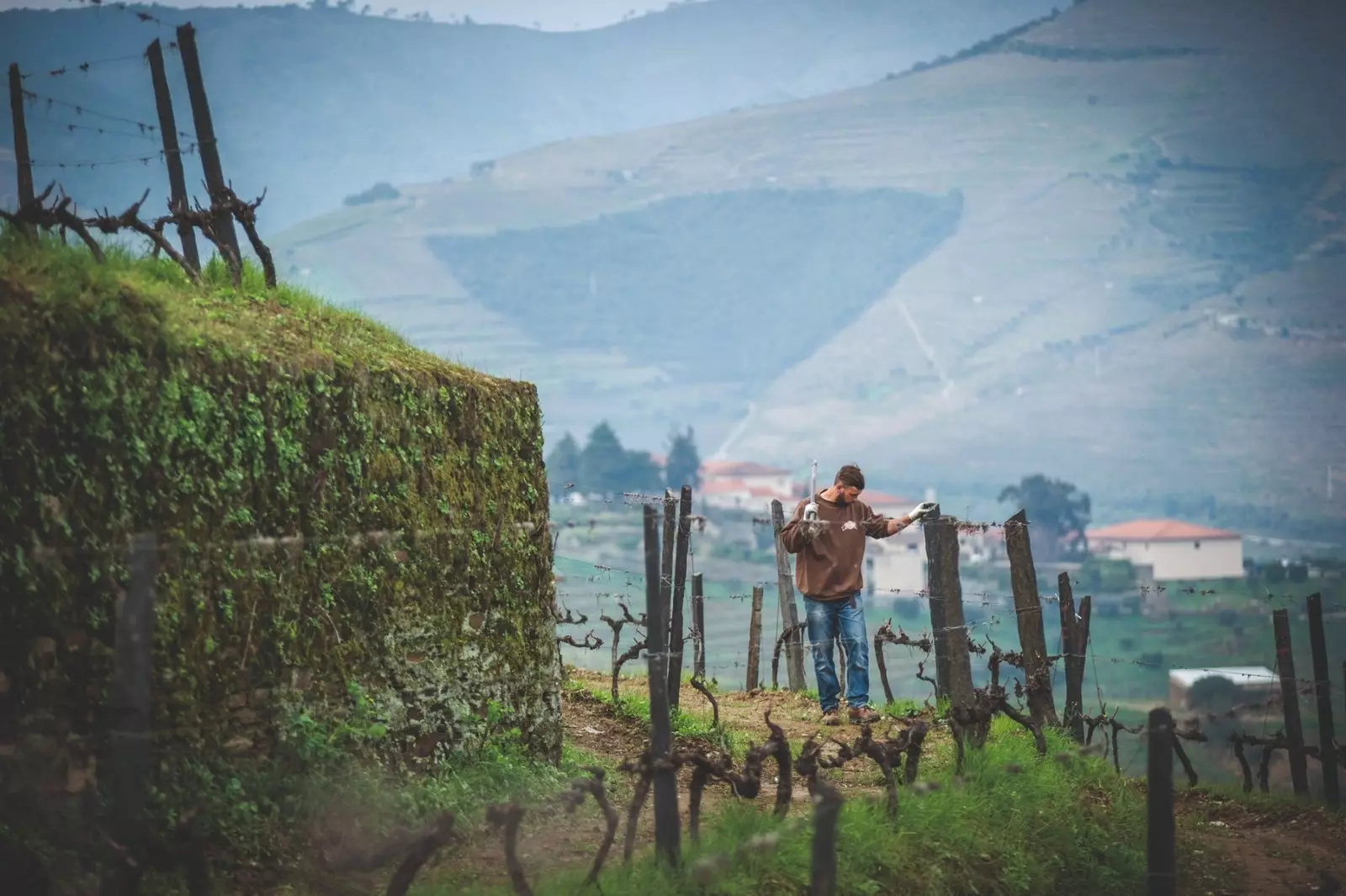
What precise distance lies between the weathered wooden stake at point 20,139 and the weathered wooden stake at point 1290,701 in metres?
13.0

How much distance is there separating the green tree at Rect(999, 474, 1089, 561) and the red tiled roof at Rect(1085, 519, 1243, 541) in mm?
2217

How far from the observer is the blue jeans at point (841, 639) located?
13.3 metres

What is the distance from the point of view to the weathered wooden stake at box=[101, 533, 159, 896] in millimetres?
6398

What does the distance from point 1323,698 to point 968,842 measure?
677cm

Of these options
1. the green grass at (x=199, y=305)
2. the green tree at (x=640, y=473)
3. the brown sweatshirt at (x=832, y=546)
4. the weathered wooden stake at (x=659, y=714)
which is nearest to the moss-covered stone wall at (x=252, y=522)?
the green grass at (x=199, y=305)

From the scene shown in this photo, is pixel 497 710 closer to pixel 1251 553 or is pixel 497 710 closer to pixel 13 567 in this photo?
pixel 13 567

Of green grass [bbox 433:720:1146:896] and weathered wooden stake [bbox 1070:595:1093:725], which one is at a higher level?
weathered wooden stake [bbox 1070:595:1093:725]

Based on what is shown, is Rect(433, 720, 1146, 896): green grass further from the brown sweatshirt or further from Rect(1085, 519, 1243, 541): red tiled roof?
Rect(1085, 519, 1243, 541): red tiled roof

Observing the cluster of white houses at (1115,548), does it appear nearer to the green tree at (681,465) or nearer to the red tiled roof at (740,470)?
the green tree at (681,465)

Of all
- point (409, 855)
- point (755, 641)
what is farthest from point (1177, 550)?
point (409, 855)

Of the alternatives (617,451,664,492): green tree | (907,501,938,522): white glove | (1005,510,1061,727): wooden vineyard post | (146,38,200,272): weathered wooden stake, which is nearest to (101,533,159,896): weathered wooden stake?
(907,501,938,522): white glove

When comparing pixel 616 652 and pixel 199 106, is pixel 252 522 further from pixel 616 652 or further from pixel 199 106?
pixel 616 652

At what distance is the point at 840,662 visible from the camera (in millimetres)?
16234

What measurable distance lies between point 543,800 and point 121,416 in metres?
4.15
